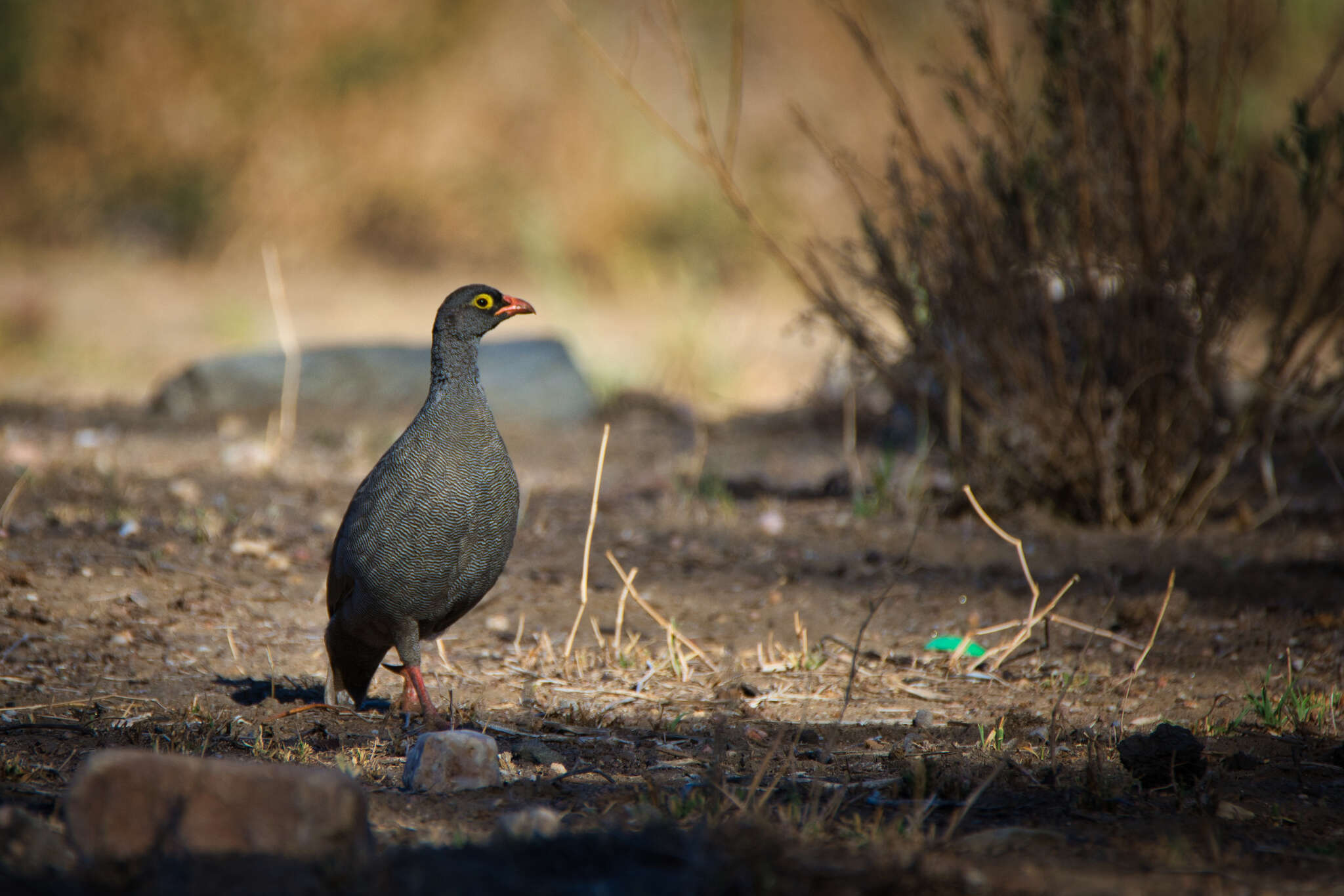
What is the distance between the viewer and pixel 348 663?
142 inches

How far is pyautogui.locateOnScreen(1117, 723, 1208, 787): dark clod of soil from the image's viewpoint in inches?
111

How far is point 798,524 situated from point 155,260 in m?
10.1

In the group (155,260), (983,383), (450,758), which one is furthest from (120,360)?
(450,758)

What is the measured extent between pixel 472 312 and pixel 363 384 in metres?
4.85

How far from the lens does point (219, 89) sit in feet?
44.4

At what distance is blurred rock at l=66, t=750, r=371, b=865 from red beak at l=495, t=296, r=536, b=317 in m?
1.91

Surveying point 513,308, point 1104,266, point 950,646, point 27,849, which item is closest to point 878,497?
point 1104,266

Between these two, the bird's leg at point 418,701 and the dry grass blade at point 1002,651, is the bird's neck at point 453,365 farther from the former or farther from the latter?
the dry grass blade at point 1002,651

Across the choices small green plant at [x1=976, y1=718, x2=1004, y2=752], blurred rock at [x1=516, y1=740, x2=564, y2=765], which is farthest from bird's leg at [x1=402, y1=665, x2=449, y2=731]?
small green plant at [x1=976, y1=718, x2=1004, y2=752]

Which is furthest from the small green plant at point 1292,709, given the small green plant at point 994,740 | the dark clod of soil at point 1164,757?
the small green plant at point 994,740

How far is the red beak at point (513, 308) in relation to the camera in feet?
12.4

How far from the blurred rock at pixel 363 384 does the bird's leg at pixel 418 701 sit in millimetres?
4606

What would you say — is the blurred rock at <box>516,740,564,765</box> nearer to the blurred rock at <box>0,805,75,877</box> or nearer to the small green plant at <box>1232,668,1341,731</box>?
the blurred rock at <box>0,805,75,877</box>

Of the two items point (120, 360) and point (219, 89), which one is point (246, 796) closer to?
point (120, 360)
